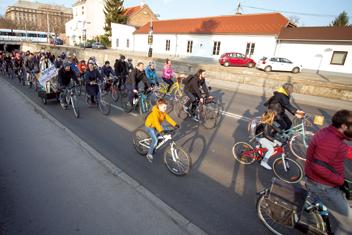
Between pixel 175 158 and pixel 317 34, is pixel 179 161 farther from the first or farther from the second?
pixel 317 34

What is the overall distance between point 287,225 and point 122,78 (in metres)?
9.95

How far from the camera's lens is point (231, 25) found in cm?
3431

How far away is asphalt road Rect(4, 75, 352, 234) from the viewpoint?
11.7ft

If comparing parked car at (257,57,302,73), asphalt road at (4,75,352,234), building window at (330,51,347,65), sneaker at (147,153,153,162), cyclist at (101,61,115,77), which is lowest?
asphalt road at (4,75,352,234)

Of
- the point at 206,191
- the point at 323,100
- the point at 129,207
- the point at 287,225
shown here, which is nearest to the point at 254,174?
the point at 206,191

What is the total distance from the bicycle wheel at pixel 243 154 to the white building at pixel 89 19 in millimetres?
66587

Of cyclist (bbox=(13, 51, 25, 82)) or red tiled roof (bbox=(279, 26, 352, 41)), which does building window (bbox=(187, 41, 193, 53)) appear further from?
cyclist (bbox=(13, 51, 25, 82))

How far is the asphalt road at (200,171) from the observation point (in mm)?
3565

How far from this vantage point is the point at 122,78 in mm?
11188

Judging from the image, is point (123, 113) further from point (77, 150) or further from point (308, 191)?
point (308, 191)

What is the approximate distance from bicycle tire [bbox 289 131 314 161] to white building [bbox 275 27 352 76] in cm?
2489

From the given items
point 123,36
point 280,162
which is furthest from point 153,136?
point 123,36

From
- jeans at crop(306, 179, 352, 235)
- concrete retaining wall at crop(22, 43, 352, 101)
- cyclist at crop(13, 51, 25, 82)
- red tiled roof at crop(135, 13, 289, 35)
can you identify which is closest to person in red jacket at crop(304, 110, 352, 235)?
jeans at crop(306, 179, 352, 235)

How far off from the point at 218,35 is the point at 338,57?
16598mm
